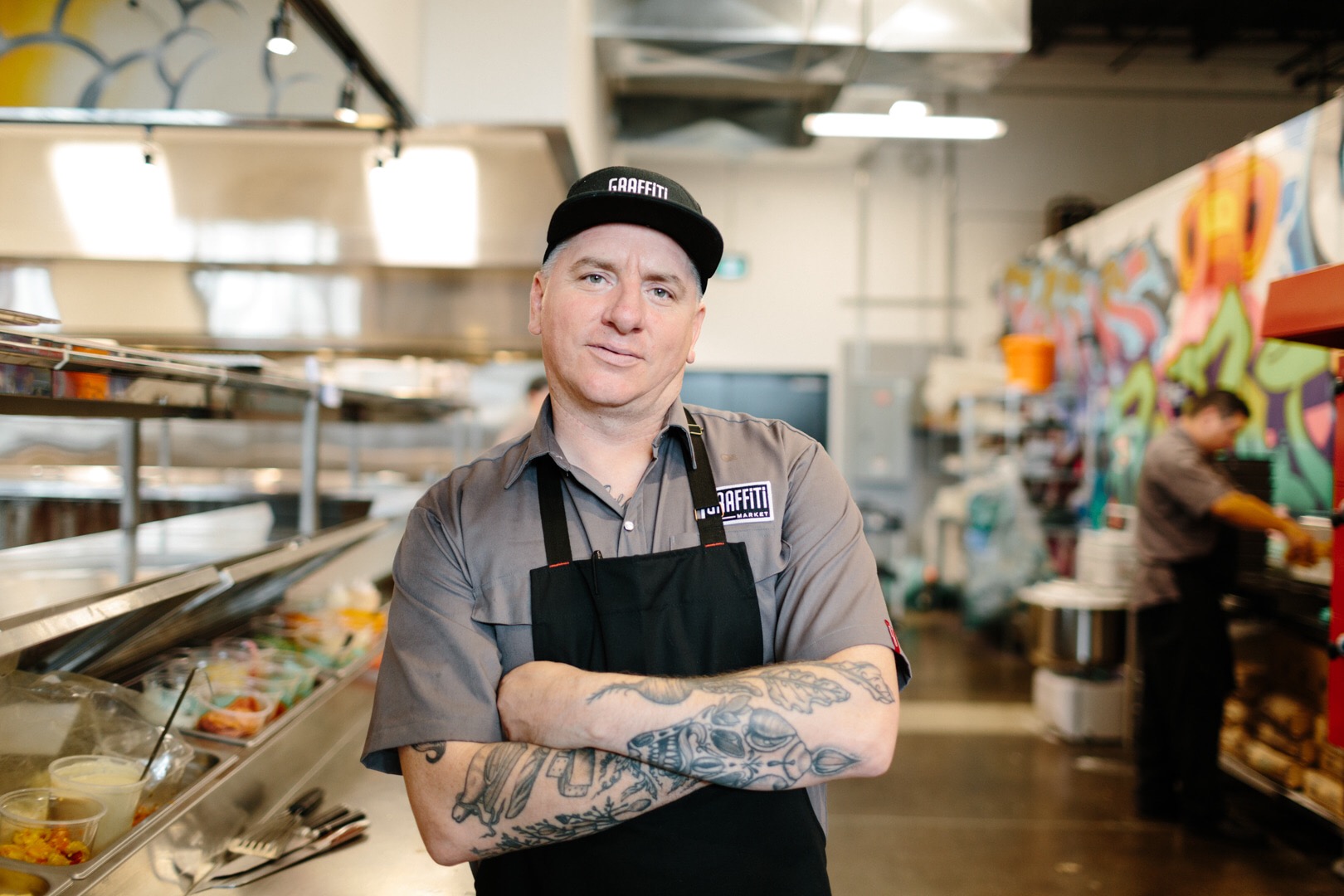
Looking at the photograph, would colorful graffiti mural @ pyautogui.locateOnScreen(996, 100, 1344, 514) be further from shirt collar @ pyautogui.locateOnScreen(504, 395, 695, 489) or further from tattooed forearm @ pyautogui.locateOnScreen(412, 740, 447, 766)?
tattooed forearm @ pyautogui.locateOnScreen(412, 740, 447, 766)

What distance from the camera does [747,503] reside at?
1421mm

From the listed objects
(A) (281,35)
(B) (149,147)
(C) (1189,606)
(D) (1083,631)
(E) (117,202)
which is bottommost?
(D) (1083,631)

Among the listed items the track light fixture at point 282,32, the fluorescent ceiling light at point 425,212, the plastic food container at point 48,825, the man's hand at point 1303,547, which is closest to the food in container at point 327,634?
the plastic food container at point 48,825

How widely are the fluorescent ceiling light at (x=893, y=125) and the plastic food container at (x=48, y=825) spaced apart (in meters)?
5.14

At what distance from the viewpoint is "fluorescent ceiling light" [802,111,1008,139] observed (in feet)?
18.5

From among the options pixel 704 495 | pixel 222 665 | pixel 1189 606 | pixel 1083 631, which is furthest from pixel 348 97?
pixel 1083 631

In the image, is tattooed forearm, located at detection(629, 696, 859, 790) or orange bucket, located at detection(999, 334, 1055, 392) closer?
tattooed forearm, located at detection(629, 696, 859, 790)

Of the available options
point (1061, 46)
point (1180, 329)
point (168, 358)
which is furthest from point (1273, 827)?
point (1061, 46)

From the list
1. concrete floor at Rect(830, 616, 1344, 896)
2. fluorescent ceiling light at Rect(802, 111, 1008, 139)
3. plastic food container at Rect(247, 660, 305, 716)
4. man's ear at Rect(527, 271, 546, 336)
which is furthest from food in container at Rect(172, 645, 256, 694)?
fluorescent ceiling light at Rect(802, 111, 1008, 139)

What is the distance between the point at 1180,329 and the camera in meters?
5.42

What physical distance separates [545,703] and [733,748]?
0.25 meters

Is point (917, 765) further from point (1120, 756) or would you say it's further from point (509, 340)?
point (509, 340)

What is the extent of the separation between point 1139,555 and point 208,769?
12.7 ft

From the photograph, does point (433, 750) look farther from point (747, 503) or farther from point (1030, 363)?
point (1030, 363)
